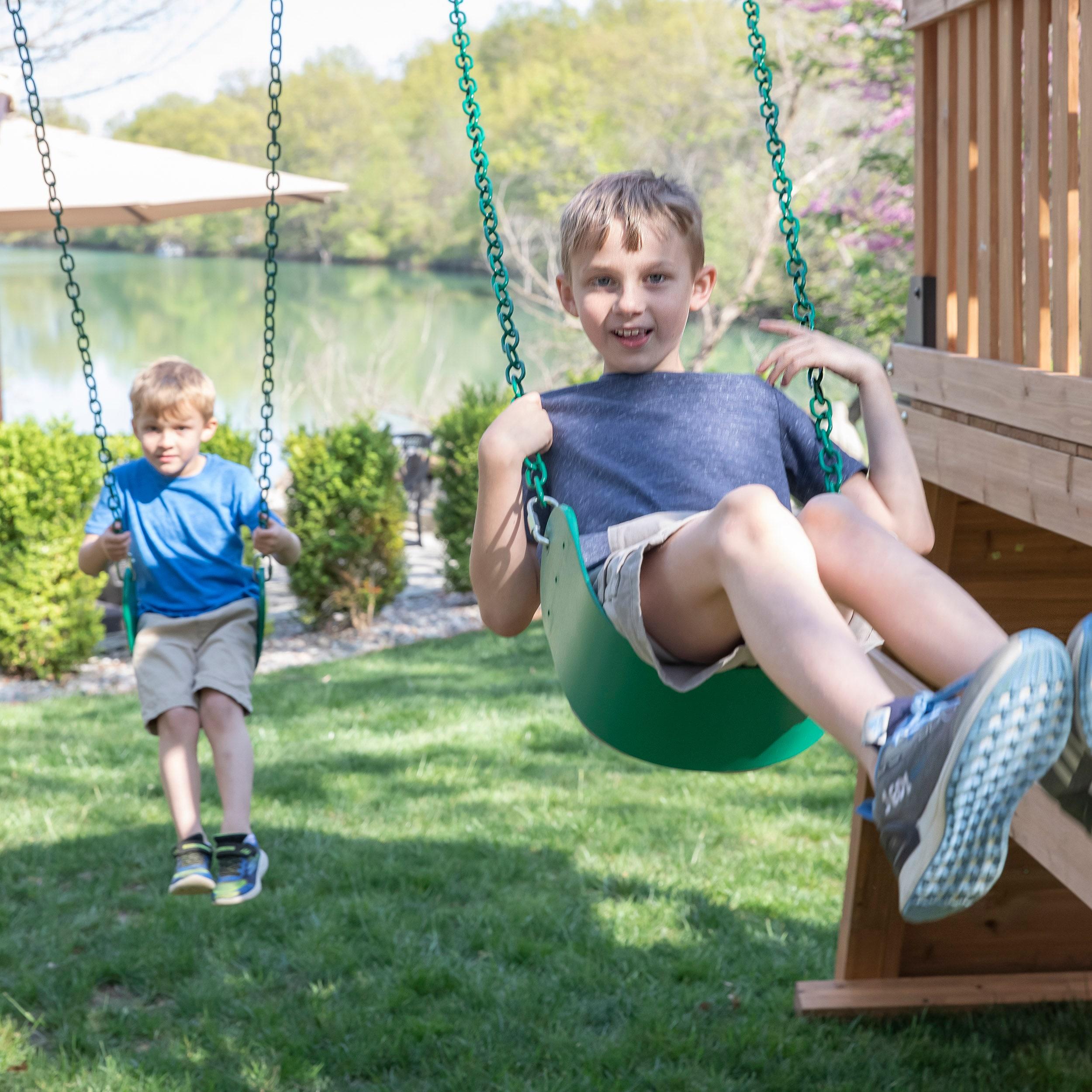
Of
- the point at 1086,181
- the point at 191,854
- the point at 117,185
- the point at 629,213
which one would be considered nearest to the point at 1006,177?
the point at 1086,181

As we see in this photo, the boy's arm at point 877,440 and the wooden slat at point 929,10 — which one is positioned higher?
the wooden slat at point 929,10

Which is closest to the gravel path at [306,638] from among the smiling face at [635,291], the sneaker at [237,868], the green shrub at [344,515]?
the green shrub at [344,515]

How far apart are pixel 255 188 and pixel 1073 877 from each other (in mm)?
5253

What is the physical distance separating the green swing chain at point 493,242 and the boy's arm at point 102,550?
48.5 inches

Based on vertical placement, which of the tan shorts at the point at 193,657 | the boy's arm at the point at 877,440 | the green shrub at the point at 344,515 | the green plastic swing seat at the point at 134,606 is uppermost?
the boy's arm at the point at 877,440

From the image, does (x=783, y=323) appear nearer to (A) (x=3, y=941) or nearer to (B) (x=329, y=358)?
(A) (x=3, y=941)

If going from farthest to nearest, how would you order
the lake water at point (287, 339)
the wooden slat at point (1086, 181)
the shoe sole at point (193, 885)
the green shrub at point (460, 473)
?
the lake water at point (287, 339) < the green shrub at point (460, 473) < the shoe sole at point (193, 885) < the wooden slat at point (1086, 181)

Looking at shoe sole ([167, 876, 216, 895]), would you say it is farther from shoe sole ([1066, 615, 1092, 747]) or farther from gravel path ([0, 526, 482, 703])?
gravel path ([0, 526, 482, 703])

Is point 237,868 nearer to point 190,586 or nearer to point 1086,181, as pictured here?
point 190,586

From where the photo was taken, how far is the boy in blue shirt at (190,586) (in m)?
3.11

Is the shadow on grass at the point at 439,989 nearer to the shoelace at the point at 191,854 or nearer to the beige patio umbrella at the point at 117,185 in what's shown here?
the shoelace at the point at 191,854

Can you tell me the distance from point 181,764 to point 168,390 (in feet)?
3.11

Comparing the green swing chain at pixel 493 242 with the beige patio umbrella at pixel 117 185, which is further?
the beige patio umbrella at pixel 117 185

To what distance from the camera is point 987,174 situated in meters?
2.71
